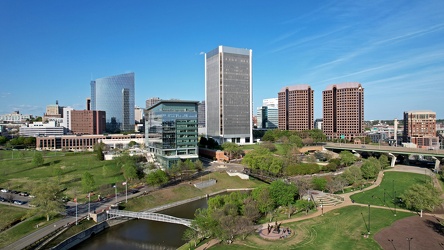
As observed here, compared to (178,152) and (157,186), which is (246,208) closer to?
(157,186)

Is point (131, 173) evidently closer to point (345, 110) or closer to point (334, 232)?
point (334, 232)

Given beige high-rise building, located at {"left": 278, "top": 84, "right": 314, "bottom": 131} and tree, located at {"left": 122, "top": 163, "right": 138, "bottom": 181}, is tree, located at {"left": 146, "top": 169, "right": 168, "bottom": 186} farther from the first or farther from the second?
beige high-rise building, located at {"left": 278, "top": 84, "right": 314, "bottom": 131}

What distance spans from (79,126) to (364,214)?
152904 mm

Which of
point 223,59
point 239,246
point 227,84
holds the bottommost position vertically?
point 239,246

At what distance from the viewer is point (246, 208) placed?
132ft

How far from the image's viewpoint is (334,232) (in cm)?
3697

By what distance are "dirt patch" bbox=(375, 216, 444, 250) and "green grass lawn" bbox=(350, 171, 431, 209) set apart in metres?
7.30

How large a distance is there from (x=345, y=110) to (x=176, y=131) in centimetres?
9804

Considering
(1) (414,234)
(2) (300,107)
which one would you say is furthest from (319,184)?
(2) (300,107)

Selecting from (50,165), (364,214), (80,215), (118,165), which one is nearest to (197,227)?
(80,215)

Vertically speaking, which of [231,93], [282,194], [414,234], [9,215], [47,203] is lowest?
[414,234]

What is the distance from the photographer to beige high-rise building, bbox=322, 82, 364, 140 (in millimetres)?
143875

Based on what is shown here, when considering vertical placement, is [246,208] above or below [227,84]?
below

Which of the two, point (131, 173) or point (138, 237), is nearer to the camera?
point (138, 237)
